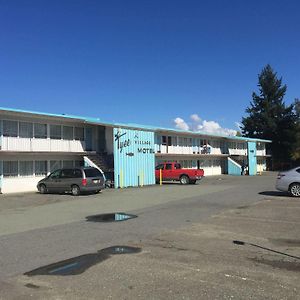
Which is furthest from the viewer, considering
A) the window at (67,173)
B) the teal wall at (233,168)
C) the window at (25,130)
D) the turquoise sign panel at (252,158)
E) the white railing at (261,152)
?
the white railing at (261,152)

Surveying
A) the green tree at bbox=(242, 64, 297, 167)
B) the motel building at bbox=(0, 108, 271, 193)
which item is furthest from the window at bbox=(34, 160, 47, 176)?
the green tree at bbox=(242, 64, 297, 167)

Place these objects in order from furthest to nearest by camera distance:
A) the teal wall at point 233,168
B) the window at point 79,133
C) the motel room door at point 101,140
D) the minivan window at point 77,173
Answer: the teal wall at point 233,168
the motel room door at point 101,140
the window at point 79,133
the minivan window at point 77,173

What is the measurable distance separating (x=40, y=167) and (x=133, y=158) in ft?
22.6

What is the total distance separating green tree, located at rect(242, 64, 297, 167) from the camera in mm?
76375

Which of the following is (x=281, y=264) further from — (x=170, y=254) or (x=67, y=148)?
(x=67, y=148)

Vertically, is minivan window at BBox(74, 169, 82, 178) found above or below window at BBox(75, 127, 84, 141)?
below

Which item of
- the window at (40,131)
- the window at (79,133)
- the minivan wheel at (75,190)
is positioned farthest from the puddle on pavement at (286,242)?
the window at (79,133)

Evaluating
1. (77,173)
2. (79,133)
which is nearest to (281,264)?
(77,173)

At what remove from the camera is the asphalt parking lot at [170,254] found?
616 centimetres

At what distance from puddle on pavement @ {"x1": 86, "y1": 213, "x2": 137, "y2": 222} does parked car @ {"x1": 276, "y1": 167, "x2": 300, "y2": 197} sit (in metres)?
9.94

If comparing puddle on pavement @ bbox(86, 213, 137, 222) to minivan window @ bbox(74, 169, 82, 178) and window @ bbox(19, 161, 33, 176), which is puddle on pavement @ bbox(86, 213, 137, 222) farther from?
window @ bbox(19, 161, 33, 176)

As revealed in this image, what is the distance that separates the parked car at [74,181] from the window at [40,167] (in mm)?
3147

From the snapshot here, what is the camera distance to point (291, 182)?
21297 millimetres

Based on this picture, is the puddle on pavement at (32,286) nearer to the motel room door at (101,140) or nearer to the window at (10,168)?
the window at (10,168)
